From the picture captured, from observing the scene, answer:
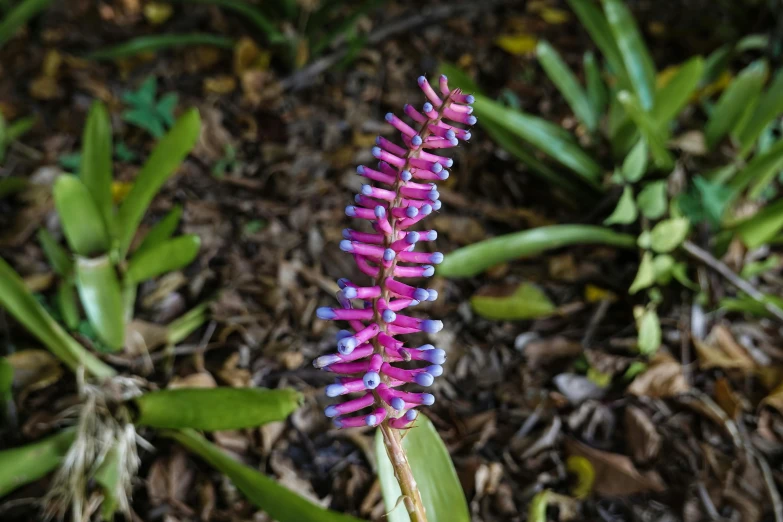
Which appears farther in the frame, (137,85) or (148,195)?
(137,85)

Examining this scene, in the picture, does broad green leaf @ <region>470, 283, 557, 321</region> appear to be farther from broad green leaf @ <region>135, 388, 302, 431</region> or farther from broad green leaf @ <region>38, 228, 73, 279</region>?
broad green leaf @ <region>38, 228, 73, 279</region>

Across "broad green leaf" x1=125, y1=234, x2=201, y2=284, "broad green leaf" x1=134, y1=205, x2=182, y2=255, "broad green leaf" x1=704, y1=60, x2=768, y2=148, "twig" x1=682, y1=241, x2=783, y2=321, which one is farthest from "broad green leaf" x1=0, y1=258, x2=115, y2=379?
"broad green leaf" x1=704, y1=60, x2=768, y2=148

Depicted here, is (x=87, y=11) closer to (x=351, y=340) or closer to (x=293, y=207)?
(x=293, y=207)

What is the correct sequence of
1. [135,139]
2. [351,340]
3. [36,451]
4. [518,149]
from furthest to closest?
[135,139], [518,149], [36,451], [351,340]

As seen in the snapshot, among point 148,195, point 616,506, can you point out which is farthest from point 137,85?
point 616,506

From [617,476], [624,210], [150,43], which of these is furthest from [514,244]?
[150,43]

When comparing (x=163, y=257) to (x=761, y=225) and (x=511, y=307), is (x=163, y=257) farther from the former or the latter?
(x=761, y=225)

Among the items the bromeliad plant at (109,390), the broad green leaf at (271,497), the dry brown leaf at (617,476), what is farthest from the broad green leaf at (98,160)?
the dry brown leaf at (617,476)
